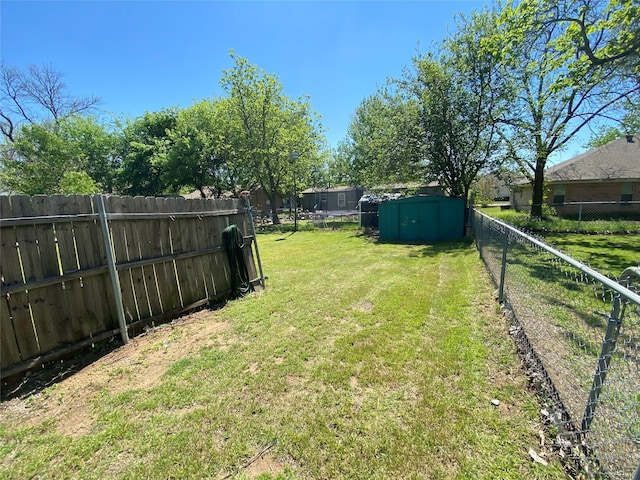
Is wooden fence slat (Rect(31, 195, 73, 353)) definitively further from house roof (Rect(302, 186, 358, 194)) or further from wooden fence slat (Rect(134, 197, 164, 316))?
house roof (Rect(302, 186, 358, 194))

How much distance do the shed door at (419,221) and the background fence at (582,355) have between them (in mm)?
8179

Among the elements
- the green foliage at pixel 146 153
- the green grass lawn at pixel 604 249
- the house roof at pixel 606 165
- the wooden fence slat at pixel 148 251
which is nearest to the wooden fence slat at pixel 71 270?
the wooden fence slat at pixel 148 251

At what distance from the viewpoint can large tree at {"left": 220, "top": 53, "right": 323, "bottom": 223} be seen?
2144 centimetres

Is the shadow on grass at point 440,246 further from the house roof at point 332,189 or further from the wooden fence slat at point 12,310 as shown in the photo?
the house roof at point 332,189

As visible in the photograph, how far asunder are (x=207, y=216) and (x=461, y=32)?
43.9 feet

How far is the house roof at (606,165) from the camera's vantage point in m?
16.6

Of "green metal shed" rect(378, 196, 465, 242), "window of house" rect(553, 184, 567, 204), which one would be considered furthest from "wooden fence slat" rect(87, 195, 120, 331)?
"window of house" rect(553, 184, 567, 204)

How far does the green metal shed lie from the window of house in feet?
35.9

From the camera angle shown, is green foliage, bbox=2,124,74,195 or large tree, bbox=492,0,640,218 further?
green foliage, bbox=2,124,74,195

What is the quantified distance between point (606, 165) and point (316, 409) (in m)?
23.8

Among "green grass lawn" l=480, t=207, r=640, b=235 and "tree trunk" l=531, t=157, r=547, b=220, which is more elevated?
"tree trunk" l=531, t=157, r=547, b=220

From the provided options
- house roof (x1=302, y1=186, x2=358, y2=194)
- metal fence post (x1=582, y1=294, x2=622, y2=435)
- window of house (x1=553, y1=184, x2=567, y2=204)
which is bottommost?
metal fence post (x1=582, y1=294, x2=622, y2=435)

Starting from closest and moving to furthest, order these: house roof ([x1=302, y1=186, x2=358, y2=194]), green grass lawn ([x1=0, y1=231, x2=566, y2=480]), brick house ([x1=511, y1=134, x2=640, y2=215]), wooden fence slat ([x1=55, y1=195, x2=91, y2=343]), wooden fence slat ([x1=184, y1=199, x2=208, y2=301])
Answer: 1. green grass lawn ([x1=0, y1=231, x2=566, y2=480])
2. wooden fence slat ([x1=55, y1=195, x2=91, y2=343])
3. wooden fence slat ([x1=184, y1=199, x2=208, y2=301])
4. brick house ([x1=511, y1=134, x2=640, y2=215])
5. house roof ([x1=302, y1=186, x2=358, y2=194])

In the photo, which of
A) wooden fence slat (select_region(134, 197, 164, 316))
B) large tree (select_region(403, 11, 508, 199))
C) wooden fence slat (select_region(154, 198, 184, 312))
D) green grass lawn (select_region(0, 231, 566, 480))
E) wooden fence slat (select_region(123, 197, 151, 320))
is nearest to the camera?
green grass lawn (select_region(0, 231, 566, 480))
